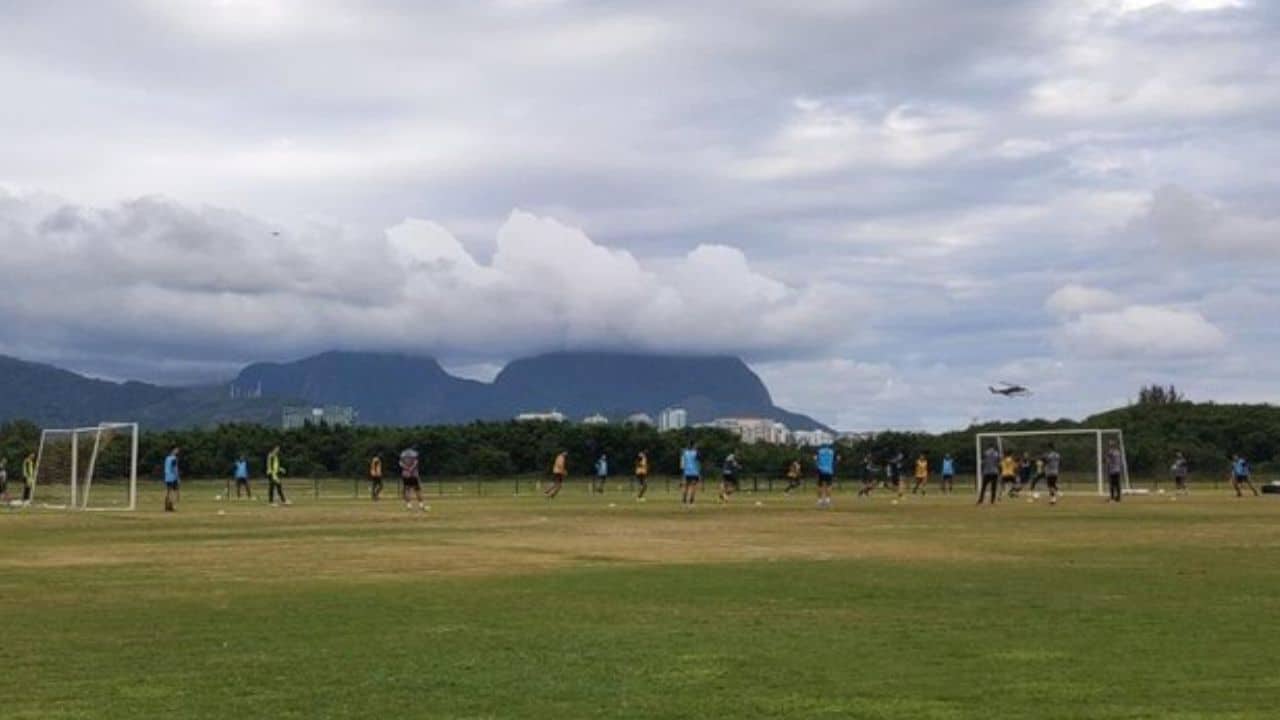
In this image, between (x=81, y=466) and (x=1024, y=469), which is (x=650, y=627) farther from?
(x=1024, y=469)

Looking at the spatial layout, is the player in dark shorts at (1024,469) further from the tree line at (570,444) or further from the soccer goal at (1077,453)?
the tree line at (570,444)

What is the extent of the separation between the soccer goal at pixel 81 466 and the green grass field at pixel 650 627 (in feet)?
84.4

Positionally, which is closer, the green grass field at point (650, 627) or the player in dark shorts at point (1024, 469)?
the green grass field at point (650, 627)

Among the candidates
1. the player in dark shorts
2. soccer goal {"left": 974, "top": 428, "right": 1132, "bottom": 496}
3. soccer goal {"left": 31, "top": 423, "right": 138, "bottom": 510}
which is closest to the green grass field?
soccer goal {"left": 31, "top": 423, "right": 138, "bottom": 510}

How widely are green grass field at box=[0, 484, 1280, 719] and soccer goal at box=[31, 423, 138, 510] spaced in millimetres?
25717

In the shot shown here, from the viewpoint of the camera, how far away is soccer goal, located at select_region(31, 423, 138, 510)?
55.9 m

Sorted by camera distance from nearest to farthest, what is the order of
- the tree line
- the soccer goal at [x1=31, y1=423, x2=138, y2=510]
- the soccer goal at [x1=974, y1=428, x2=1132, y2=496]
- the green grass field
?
1. the green grass field
2. the soccer goal at [x1=31, y1=423, x2=138, y2=510]
3. the soccer goal at [x1=974, y1=428, x2=1132, y2=496]
4. the tree line

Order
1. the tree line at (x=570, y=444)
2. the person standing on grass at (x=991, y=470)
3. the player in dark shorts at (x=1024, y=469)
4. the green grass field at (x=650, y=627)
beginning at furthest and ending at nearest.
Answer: the tree line at (x=570, y=444), the player in dark shorts at (x=1024, y=469), the person standing on grass at (x=991, y=470), the green grass field at (x=650, y=627)

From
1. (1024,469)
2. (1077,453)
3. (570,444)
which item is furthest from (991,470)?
(570,444)

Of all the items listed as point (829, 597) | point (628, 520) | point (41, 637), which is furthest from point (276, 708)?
point (628, 520)

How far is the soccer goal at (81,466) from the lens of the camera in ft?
183

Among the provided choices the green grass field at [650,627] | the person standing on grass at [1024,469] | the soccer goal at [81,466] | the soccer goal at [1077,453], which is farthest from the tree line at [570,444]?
the green grass field at [650,627]

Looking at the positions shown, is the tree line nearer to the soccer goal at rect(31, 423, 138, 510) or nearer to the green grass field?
the soccer goal at rect(31, 423, 138, 510)

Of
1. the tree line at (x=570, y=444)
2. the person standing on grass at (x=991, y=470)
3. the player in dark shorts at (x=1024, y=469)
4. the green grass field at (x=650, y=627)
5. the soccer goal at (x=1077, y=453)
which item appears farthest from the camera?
the tree line at (x=570, y=444)
